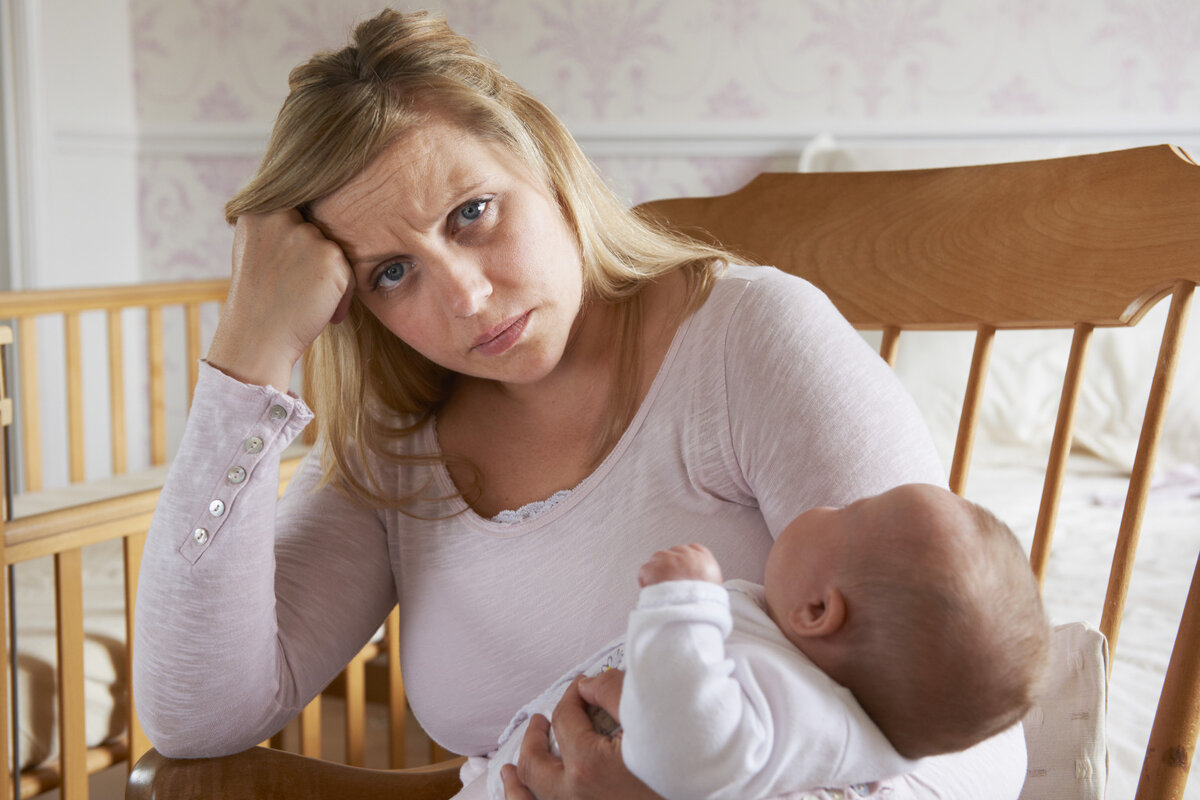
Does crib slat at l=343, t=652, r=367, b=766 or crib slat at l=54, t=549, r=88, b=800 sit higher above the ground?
crib slat at l=54, t=549, r=88, b=800

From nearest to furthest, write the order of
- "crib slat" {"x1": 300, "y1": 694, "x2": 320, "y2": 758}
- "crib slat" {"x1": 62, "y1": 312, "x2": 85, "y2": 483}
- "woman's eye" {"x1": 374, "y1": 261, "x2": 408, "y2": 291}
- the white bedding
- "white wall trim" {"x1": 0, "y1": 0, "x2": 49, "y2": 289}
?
1. "woman's eye" {"x1": 374, "y1": 261, "x2": 408, "y2": 291}
2. the white bedding
3. "crib slat" {"x1": 300, "y1": 694, "x2": 320, "y2": 758}
4. "crib slat" {"x1": 62, "y1": 312, "x2": 85, "y2": 483}
5. "white wall trim" {"x1": 0, "y1": 0, "x2": 49, "y2": 289}

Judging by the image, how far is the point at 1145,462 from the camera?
0.99m

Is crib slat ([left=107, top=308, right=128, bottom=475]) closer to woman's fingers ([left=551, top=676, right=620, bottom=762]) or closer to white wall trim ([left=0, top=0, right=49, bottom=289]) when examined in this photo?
white wall trim ([left=0, top=0, right=49, bottom=289])

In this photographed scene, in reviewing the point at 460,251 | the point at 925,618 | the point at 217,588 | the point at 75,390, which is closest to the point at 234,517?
the point at 217,588

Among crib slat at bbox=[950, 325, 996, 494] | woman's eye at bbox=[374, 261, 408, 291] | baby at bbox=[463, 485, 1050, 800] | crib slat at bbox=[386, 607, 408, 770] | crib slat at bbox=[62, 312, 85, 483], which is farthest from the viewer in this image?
crib slat at bbox=[62, 312, 85, 483]

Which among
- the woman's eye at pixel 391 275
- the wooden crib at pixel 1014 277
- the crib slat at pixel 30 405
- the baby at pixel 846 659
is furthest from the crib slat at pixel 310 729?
the crib slat at pixel 30 405

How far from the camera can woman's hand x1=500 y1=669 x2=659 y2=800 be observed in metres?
0.74

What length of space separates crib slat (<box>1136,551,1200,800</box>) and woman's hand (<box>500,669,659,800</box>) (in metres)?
0.44

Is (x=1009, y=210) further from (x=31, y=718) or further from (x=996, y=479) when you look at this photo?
(x=31, y=718)

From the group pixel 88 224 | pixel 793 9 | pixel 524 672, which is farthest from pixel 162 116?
pixel 524 672

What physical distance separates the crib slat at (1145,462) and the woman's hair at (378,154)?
40 cm

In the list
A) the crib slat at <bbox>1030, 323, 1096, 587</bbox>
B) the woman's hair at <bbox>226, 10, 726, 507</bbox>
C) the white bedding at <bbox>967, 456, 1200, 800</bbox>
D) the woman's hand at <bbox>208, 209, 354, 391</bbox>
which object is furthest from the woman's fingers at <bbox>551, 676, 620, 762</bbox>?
the white bedding at <bbox>967, 456, 1200, 800</bbox>

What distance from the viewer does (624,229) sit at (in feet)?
3.61

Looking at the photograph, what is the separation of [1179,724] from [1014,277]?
0.42m
